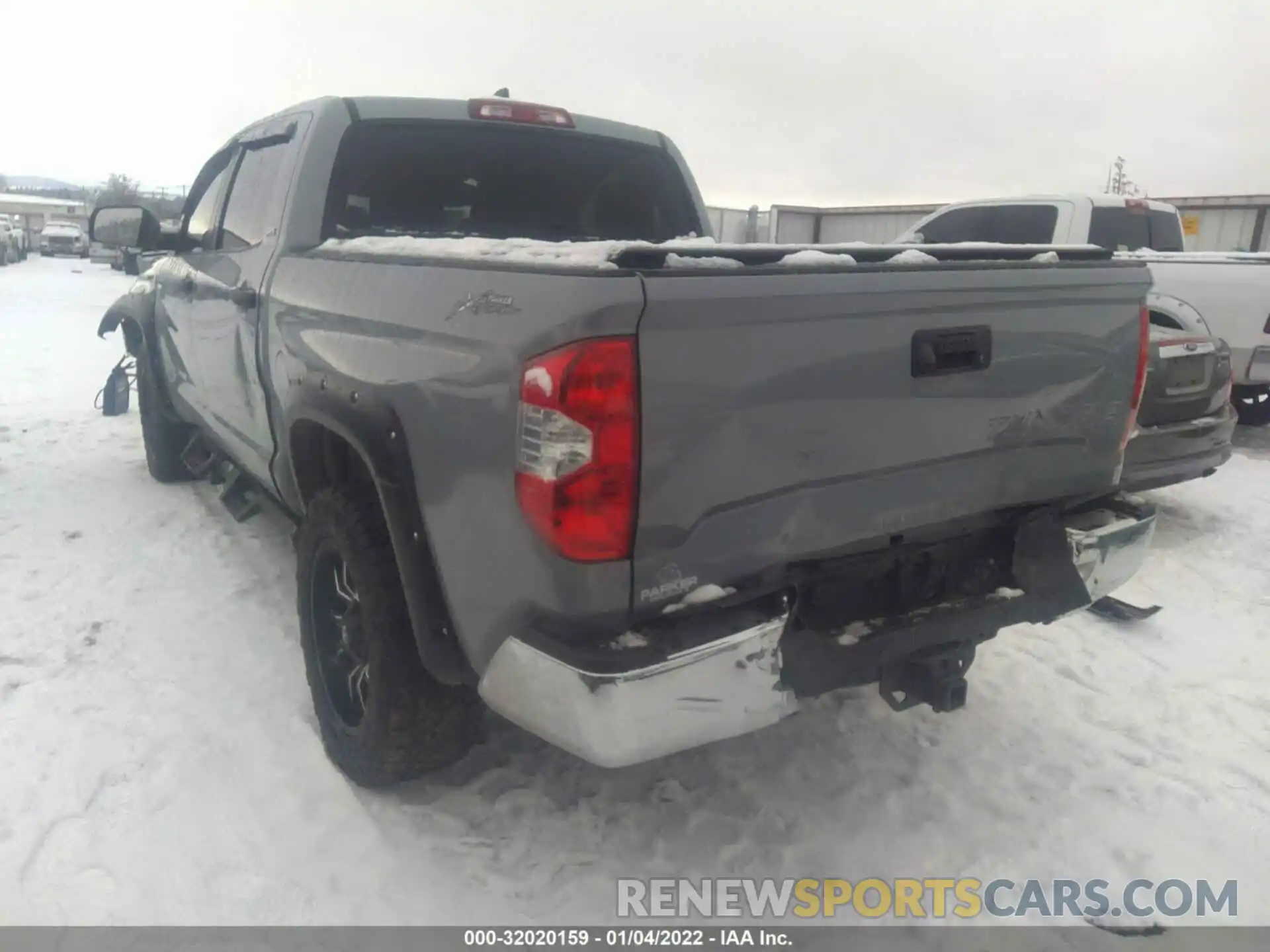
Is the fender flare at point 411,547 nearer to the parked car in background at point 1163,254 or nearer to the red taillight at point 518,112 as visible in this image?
the red taillight at point 518,112

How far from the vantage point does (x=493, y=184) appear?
3.63 meters

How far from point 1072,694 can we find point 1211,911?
1114 millimetres

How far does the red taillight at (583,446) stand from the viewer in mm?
1779

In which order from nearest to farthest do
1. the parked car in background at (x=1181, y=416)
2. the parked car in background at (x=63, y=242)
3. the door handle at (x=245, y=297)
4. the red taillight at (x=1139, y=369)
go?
1. the red taillight at (x=1139, y=369)
2. the door handle at (x=245, y=297)
3. the parked car in background at (x=1181, y=416)
4. the parked car in background at (x=63, y=242)

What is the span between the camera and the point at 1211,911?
7.79 ft

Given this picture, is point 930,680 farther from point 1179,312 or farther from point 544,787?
point 1179,312

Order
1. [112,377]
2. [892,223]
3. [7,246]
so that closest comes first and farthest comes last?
1. [112,377]
2. [892,223]
3. [7,246]

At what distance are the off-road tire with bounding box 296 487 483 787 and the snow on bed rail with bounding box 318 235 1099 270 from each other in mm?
736

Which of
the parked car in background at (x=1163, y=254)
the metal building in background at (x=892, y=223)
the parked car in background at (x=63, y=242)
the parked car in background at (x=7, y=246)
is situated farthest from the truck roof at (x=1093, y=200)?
the parked car in background at (x=63, y=242)

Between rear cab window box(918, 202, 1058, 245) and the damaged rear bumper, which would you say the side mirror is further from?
rear cab window box(918, 202, 1058, 245)

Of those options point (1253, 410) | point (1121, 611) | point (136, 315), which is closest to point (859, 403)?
point (1121, 611)

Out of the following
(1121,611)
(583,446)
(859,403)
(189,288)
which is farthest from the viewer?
(189,288)

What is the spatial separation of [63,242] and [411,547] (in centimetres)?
4653

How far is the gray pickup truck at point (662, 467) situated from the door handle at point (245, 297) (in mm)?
54
